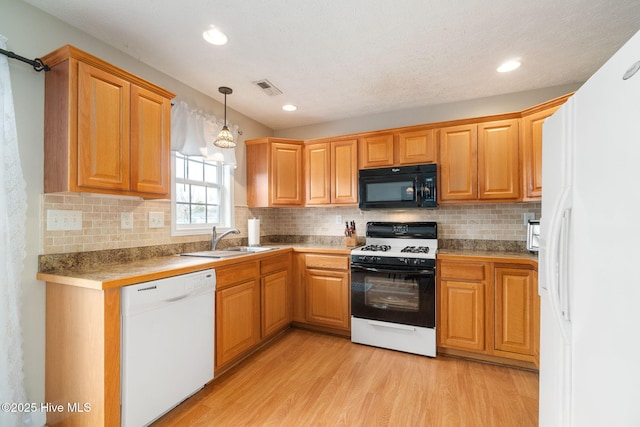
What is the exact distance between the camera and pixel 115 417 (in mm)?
1493

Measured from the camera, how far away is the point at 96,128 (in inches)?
66.0

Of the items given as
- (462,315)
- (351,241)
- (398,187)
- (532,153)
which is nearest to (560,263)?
(462,315)

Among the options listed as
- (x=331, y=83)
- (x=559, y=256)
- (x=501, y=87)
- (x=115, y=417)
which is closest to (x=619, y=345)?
(x=559, y=256)

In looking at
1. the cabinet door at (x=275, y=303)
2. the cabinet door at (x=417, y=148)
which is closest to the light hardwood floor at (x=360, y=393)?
the cabinet door at (x=275, y=303)

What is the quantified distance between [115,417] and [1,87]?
5.99 feet

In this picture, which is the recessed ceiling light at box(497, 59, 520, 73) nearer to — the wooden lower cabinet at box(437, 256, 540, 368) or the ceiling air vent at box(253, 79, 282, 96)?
the wooden lower cabinet at box(437, 256, 540, 368)

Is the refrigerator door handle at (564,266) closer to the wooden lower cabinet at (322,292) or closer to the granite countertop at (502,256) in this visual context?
the granite countertop at (502,256)

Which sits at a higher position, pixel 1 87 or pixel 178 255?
pixel 1 87

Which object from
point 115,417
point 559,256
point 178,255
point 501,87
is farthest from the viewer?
point 501,87

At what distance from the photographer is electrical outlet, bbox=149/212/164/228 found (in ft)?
7.52

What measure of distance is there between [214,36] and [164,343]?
6.53 feet

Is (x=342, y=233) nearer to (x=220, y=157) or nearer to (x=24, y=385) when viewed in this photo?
(x=220, y=157)

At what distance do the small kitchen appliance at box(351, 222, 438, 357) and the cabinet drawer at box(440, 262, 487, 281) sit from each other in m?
0.11

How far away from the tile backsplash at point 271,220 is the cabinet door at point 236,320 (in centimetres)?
72
